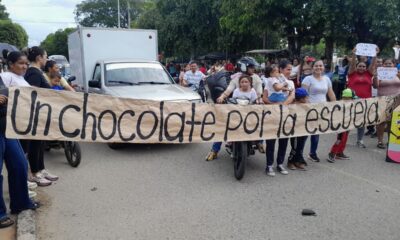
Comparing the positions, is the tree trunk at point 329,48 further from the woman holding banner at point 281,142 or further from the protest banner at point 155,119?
the woman holding banner at point 281,142

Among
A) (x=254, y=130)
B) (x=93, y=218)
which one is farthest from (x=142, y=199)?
(x=254, y=130)

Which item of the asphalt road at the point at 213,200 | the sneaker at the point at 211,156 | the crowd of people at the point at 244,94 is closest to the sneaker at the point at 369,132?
the crowd of people at the point at 244,94

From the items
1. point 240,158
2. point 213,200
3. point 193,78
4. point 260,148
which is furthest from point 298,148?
point 193,78

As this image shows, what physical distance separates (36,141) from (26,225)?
1.54m

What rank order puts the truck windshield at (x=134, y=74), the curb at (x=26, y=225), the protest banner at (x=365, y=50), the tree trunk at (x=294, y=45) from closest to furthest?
1. the curb at (x=26, y=225)
2. the protest banner at (x=365, y=50)
3. the truck windshield at (x=134, y=74)
4. the tree trunk at (x=294, y=45)

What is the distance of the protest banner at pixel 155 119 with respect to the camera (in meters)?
4.19

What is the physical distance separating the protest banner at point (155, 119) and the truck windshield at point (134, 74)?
10.4 ft

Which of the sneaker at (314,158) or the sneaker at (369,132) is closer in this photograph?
the sneaker at (314,158)

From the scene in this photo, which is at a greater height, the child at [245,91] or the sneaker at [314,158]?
the child at [245,91]

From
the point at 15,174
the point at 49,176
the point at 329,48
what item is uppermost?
the point at 329,48

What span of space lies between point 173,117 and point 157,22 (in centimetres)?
3004

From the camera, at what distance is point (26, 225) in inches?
151

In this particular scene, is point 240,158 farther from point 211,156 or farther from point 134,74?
point 134,74

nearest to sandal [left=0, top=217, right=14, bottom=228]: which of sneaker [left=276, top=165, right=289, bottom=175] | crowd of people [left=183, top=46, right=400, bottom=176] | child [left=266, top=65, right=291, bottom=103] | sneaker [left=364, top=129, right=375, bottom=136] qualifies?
crowd of people [left=183, top=46, right=400, bottom=176]
